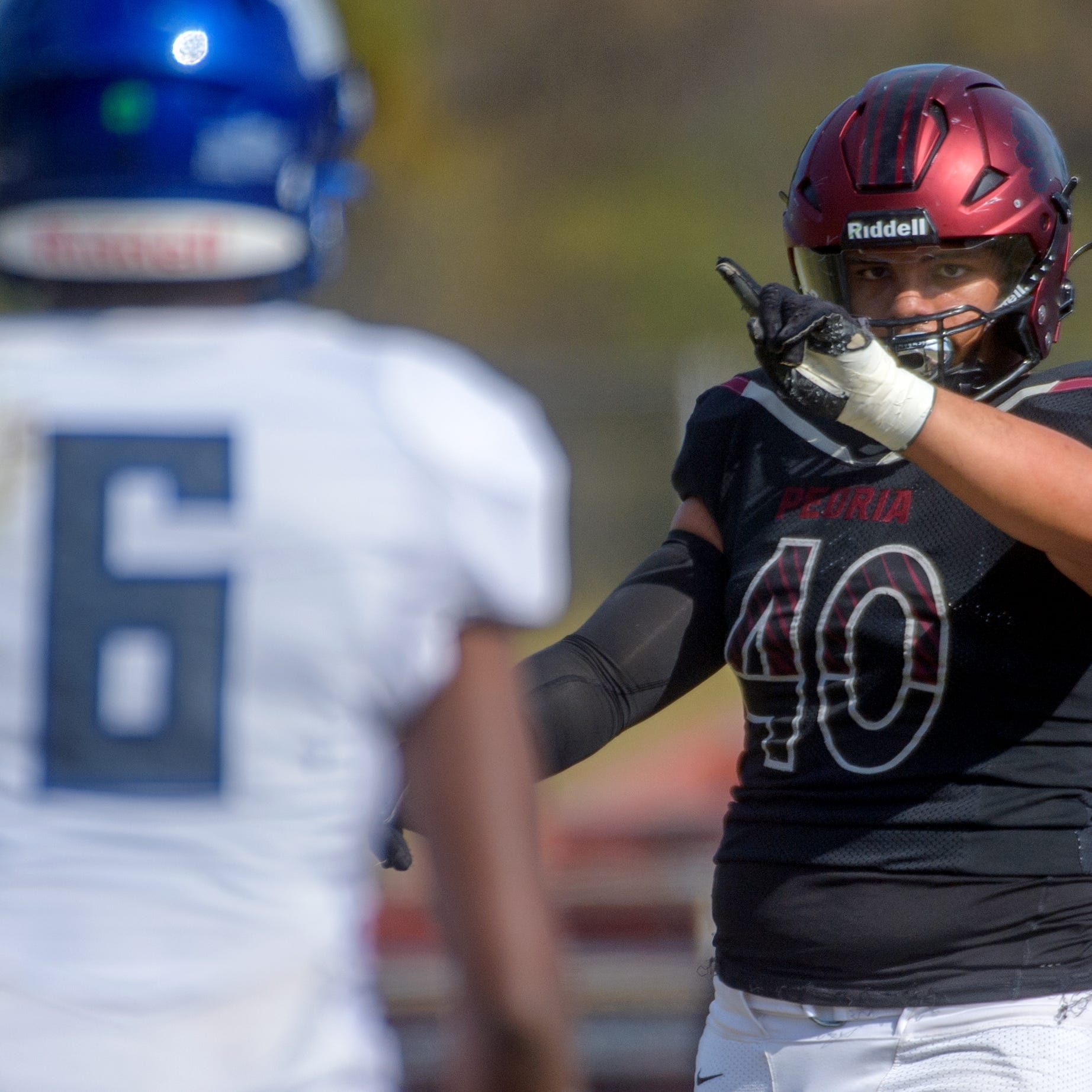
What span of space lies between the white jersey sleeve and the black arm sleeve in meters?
1.10

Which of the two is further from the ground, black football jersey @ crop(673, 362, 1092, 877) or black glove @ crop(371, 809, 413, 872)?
black football jersey @ crop(673, 362, 1092, 877)

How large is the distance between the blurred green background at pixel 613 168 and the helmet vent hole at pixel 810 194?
339 inches

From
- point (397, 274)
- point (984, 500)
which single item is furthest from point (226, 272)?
point (397, 274)

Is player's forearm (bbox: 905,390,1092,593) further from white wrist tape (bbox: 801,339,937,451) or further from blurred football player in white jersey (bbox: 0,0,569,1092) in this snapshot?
blurred football player in white jersey (bbox: 0,0,569,1092)

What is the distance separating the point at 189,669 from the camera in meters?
1.34

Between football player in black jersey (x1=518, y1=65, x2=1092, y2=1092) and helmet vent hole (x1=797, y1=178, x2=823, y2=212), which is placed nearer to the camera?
football player in black jersey (x1=518, y1=65, x2=1092, y2=1092)

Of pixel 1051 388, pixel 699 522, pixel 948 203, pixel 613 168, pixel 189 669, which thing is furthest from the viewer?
pixel 613 168

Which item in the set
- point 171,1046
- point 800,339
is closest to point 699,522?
point 800,339

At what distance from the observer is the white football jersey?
134cm

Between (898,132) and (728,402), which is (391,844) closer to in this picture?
(728,402)

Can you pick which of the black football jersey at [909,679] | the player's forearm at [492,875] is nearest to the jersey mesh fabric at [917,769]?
the black football jersey at [909,679]

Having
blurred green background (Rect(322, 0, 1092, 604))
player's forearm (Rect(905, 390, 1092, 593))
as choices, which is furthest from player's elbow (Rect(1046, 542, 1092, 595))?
blurred green background (Rect(322, 0, 1092, 604))

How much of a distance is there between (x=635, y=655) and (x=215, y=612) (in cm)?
129

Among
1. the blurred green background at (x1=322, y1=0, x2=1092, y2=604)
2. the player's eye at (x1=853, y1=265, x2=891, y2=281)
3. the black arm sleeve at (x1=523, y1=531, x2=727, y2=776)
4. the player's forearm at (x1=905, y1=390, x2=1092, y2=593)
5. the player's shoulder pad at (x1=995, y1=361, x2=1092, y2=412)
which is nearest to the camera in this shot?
the player's forearm at (x1=905, y1=390, x2=1092, y2=593)
